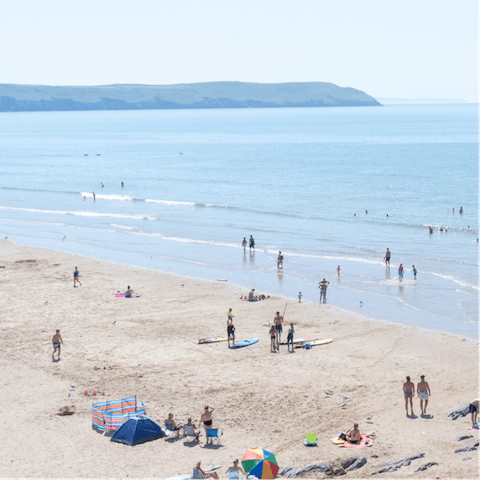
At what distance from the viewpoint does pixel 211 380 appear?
20328 mm

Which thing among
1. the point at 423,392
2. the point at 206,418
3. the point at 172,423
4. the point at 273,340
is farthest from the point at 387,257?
the point at 172,423

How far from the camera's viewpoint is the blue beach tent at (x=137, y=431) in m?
16.2

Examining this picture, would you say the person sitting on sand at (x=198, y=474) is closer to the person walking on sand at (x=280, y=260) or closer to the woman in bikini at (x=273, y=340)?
the woman in bikini at (x=273, y=340)

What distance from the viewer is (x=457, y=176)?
282ft

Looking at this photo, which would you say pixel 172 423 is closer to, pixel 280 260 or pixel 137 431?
pixel 137 431

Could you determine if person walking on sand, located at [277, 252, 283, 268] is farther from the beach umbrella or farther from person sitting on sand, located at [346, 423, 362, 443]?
the beach umbrella

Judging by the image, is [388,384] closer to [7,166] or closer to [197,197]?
[197,197]

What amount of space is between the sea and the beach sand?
3488 mm

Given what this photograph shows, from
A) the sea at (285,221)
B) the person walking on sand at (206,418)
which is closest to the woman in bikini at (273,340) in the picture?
the person walking on sand at (206,418)

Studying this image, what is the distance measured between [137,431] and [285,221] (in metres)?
40.7

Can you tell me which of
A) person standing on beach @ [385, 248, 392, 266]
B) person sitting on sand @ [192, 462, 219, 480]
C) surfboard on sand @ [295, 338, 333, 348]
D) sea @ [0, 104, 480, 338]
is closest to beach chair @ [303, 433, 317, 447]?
person sitting on sand @ [192, 462, 219, 480]

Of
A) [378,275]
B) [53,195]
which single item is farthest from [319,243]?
[53,195]

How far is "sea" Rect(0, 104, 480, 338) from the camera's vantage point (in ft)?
113

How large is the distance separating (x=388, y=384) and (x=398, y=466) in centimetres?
558
